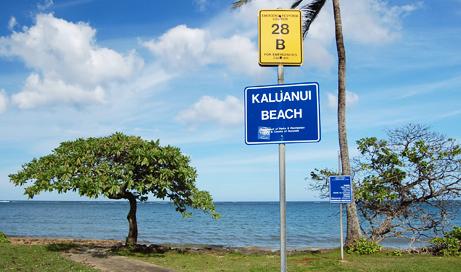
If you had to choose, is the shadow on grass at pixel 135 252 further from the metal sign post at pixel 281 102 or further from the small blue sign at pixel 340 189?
the metal sign post at pixel 281 102

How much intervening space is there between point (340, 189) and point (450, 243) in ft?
19.7

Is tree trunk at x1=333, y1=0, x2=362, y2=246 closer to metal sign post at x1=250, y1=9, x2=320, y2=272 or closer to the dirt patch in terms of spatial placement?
the dirt patch

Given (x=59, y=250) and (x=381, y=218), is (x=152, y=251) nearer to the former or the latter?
(x=59, y=250)

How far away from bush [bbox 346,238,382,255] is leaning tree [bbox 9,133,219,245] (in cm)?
590

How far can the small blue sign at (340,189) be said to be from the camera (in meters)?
14.3

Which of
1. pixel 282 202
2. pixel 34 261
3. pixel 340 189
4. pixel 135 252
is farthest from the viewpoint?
pixel 135 252

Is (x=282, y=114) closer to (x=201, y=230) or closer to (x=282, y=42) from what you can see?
(x=282, y=42)

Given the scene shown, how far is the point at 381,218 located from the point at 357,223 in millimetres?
1962

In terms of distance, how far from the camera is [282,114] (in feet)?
13.6

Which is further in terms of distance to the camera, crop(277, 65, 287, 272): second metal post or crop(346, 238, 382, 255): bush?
crop(346, 238, 382, 255): bush

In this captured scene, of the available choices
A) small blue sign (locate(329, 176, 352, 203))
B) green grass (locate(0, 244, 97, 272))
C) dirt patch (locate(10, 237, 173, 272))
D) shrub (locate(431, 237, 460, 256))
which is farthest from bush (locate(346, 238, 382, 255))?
green grass (locate(0, 244, 97, 272))

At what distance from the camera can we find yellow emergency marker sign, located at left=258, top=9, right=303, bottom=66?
4324mm

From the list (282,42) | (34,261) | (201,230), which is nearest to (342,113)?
(34,261)

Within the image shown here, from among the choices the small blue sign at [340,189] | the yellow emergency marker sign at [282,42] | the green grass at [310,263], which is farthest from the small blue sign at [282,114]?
the small blue sign at [340,189]
